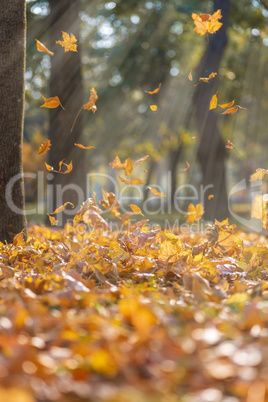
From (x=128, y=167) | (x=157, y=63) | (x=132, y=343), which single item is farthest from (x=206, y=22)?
(x=157, y=63)

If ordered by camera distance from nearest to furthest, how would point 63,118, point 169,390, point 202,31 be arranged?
point 169,390, point 202,31, point 63,118

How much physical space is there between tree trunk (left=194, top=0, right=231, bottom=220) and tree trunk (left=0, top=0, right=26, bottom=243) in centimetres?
657

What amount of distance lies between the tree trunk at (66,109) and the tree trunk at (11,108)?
6.23ft

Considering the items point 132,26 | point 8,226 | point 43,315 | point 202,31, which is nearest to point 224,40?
point 132,26

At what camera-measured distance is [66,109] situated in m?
6.08

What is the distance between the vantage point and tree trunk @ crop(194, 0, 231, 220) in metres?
10.2

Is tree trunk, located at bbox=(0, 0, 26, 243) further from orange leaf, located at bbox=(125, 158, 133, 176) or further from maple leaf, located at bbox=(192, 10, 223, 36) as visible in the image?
maple leaf, located at bbox=(192, 10, 223, 36)

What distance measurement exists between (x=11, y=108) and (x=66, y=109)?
2.38 metres

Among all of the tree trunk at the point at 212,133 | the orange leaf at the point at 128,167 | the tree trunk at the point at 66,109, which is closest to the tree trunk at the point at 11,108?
the orange leaf at the point at 128,167

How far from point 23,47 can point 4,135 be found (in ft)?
2.67

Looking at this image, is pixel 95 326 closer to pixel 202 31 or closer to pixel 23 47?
pixel 202 31

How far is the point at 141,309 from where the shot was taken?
4.81ft

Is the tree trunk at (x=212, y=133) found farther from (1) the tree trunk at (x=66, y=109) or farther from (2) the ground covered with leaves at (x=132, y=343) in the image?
(2) the ground covered with leaves at (x=132, y=343)

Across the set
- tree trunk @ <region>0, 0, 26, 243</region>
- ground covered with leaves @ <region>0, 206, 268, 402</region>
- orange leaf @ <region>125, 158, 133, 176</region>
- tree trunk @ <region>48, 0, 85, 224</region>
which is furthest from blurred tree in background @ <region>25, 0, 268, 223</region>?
ground covered with leaves @ <region>0, 206, 268, 402</region>
